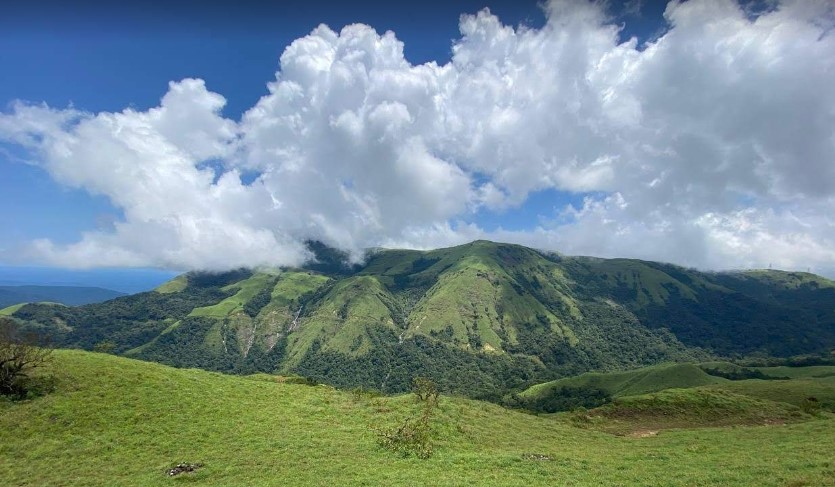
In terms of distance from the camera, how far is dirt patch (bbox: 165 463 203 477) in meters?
34.7

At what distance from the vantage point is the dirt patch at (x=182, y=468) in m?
34.7

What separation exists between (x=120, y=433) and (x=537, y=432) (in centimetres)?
4554

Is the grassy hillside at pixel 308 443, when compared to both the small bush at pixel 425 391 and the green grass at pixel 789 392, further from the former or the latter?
the green grass at pixel 789 392

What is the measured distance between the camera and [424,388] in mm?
55312

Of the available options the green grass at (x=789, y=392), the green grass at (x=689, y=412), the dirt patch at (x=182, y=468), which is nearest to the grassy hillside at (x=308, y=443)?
the dirt patch at (x=182, y=468)

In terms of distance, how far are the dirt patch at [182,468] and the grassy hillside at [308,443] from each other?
1.96 ft

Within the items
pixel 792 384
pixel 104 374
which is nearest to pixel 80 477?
pixel 104 374

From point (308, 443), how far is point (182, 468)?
1076 cm

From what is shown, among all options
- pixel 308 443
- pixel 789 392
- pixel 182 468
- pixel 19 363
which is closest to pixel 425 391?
pixel 308 443

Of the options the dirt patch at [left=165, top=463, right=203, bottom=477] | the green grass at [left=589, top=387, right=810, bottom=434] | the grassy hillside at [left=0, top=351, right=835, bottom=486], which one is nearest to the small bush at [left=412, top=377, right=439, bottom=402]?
the grassy hillside at [left=0, top=351, right=835, bottom=486]

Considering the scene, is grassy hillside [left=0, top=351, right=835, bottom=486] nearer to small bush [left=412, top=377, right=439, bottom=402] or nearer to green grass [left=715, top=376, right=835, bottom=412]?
small bush [left=412, top=377, right=439, bottom=402]

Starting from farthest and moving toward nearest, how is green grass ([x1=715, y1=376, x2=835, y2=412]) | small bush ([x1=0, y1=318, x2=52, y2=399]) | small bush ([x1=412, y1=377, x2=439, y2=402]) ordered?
green grass ([x1=715, y1=376, x2=835, y2=412]) < small bush ([x1=412, y1=377, x2=439, y2=402]) < small bush ([x1=0, y1=318, x2=52, y2=399])

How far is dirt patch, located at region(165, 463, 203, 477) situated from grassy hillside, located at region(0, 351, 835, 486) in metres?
0.60

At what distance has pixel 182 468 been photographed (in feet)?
116
